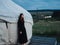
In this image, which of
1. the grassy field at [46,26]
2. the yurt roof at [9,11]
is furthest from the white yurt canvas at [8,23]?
the grassy field at [46,26]

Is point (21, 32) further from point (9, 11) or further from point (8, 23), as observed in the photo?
point (9, 11)

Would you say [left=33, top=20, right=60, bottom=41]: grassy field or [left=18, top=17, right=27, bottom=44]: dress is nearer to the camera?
[left=18, top=17, right=27, bottom=44]: dress

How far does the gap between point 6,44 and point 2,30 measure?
45 cm

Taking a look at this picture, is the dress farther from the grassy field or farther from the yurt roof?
the grassy field

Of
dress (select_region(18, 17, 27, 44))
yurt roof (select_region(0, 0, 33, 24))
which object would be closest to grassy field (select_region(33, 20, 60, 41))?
yurt roof (select_region(0, 0, 33, 24))

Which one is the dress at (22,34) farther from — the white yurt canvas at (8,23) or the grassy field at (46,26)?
the grassy field at (46,26)

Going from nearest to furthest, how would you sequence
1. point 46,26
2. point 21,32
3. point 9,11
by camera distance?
point 21,32 < point 9,11 < point 46,26

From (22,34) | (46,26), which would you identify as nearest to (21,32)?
(22,34)

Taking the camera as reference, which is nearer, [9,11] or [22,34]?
[22,34]

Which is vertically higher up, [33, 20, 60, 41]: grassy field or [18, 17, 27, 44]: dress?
[18, 17, 27, 44]: dress

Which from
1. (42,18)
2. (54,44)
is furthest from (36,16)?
(54,44)

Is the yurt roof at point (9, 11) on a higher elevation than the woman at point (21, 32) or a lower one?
higher

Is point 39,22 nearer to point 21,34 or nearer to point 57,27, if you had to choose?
point 57,27

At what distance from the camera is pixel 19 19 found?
9773 mm
